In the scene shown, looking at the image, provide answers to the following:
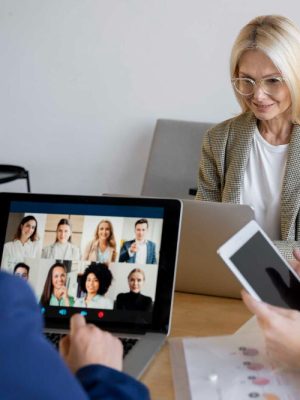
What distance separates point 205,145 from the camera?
1.69m

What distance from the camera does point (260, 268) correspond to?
0.89 m

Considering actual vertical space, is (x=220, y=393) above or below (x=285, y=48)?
below

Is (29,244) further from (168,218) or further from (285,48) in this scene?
(285,48)

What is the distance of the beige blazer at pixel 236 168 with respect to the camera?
1506 mm

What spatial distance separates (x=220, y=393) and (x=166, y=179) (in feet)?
5.83

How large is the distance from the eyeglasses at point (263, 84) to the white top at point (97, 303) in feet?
2.63

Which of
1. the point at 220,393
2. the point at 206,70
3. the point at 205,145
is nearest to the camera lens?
the point at 220,393

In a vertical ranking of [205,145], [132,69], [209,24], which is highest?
[209,24]

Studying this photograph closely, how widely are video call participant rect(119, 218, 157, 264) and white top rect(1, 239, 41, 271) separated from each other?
16 centimetres

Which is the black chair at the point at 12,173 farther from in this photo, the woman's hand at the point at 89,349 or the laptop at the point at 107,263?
the woman's hand at the point at 89,349

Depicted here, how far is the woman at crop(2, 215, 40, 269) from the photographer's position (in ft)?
3.34

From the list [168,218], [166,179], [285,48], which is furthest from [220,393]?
[166,179]

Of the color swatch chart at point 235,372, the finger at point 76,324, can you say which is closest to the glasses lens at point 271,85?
the color swatch chart at point 235,372

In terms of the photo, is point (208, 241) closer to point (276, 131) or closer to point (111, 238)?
point (111, 238)
